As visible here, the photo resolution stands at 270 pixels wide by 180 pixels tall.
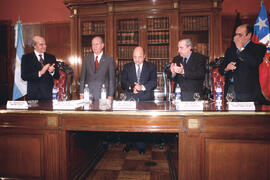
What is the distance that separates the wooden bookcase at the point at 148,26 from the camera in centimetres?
352

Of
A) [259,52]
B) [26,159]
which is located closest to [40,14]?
[26,159]

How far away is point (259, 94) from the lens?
73.4 inches

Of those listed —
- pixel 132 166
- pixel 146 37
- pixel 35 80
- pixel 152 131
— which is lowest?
pixel 132 166

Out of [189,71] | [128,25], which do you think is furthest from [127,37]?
[189,71]

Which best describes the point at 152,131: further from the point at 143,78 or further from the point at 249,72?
the point at 249,72

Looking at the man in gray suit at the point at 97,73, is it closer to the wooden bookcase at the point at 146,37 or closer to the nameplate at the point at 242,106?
the wooden bookcase at the point at 146,37

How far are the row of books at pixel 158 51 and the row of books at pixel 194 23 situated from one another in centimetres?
59

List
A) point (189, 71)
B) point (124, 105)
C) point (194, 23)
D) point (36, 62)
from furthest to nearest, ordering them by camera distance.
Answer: point (194, 23) < point (36, 62) < point (189, 71) < point (124, 105)

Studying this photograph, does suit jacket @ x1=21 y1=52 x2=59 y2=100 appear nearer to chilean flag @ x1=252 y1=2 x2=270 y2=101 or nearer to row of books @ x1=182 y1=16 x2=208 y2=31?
row of books @ x1=182 y1=16 x2=208 y2=31

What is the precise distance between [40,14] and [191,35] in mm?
3771

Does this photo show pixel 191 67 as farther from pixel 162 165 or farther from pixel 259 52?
pixel 162 165

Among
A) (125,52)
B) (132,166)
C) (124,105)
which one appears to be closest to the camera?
(124,105)

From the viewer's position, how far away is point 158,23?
3.66m

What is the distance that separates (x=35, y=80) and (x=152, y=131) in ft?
5.46
